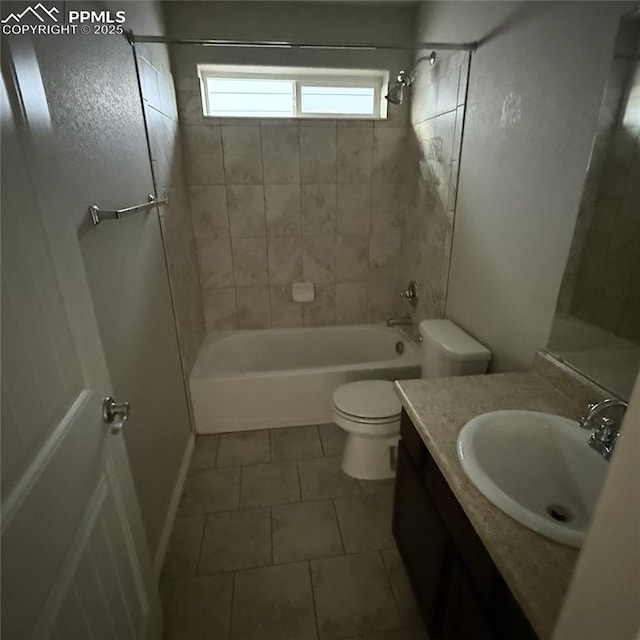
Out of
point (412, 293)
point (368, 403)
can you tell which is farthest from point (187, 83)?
point (368, 403)

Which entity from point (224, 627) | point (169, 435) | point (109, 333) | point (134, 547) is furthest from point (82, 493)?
point (169, 435)

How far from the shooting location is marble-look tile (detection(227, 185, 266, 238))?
2.56 metres

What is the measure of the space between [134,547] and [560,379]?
1.42 meters

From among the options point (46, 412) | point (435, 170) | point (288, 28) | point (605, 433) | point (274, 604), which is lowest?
point (274, 604)

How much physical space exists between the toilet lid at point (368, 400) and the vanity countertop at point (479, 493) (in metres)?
0.58

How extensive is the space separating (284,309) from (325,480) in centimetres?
137

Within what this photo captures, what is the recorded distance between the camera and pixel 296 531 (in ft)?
5.52

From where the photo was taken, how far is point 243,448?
7.29 feet

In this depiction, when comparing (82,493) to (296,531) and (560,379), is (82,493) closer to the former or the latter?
(296,531)

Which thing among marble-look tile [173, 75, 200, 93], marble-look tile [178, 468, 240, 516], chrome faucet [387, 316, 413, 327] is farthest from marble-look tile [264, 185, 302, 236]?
marble-look tile [178, 468, 240, 516]

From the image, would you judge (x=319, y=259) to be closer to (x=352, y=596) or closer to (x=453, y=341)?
(x=453, y=341)

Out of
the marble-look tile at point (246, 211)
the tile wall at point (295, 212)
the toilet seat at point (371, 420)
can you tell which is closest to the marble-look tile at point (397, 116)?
the tile wall at point (295, 212)

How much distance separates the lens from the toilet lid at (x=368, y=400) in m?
1.86

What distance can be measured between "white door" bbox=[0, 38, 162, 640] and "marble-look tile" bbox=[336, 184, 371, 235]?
208 centimetres
